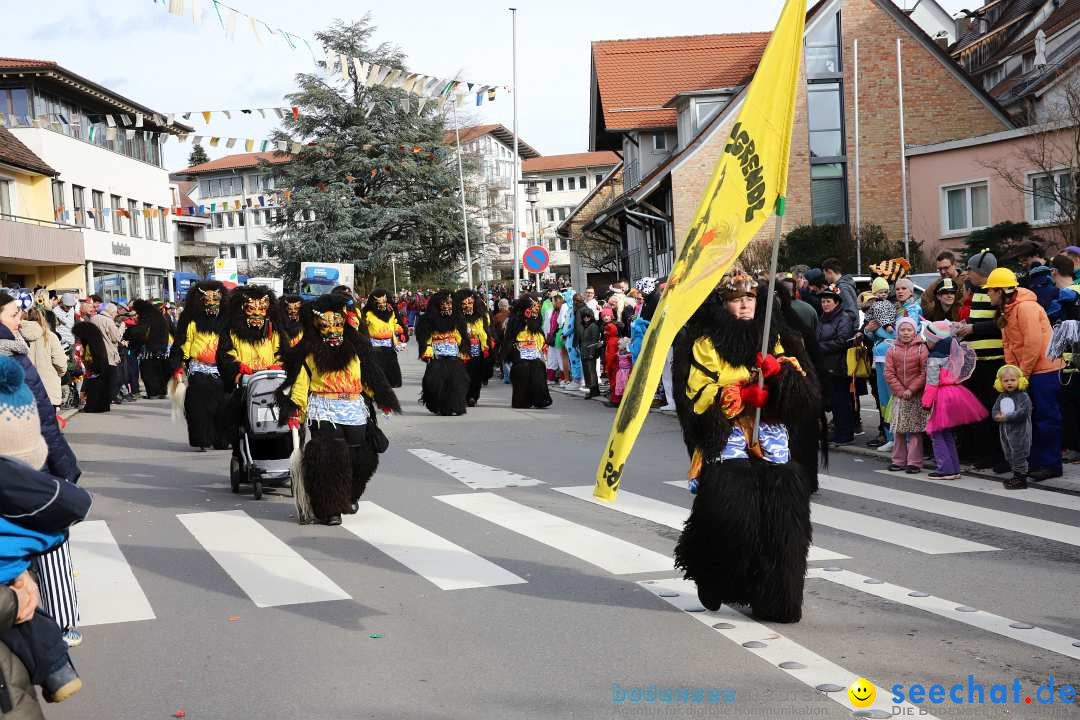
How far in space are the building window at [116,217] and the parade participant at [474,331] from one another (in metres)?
32.5

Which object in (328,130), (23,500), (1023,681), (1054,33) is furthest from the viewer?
(328,130)

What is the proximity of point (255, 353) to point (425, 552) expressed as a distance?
4.63m

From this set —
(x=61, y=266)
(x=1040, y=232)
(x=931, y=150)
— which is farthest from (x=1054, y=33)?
(x=61, y=266)

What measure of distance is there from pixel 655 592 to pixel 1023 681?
7.48 feet

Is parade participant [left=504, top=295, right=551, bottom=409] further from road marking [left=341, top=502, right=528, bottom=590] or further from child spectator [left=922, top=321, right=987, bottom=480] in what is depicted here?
road marking [left=341, top=502, right=528, bottom=590]

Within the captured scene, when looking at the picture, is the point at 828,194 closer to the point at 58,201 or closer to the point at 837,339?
the point at 837,339

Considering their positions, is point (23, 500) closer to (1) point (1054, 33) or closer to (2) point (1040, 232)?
(2) point (1040, 232)

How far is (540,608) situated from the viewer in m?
6.59

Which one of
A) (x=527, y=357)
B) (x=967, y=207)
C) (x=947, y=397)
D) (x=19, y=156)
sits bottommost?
(x=947, y=397)

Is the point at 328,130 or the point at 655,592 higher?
the point at 328,130

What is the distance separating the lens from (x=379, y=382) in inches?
380

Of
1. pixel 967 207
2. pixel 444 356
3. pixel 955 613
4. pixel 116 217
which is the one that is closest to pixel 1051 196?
pixel 967 207

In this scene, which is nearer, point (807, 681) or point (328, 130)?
point (807, 681)

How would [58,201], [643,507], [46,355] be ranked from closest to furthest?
[643,507] < [46,355] < [58,201]
